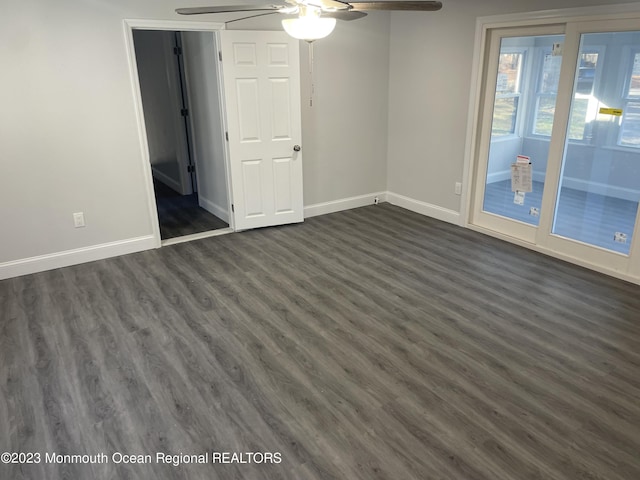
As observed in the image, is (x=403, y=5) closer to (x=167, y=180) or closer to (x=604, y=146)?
(x=604, y=146)

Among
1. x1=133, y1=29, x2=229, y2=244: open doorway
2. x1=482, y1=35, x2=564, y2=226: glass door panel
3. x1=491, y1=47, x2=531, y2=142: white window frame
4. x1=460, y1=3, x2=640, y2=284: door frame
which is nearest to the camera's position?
x1=460, y1=3, x2=640, y2=284: door frame

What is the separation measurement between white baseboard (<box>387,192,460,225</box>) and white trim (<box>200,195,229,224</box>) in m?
2.24

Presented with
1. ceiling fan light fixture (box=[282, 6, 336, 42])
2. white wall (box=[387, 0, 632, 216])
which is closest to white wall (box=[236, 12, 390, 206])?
white wall (box=[387, 0, 632, 216])

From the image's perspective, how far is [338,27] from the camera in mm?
5242

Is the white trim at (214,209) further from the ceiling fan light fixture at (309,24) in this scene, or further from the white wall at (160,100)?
the ceiling fan light fixture at (309,24)

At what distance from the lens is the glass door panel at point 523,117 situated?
14.1ft

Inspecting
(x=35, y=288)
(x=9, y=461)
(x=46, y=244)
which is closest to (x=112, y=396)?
(x=9, y=461)

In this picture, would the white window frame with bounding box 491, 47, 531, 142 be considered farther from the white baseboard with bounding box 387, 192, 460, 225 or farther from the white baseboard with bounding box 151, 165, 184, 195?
the white baseboard with bounding box 151, 165, 184, 195

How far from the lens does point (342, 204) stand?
598 centimetres

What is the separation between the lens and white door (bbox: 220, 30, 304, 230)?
468cm

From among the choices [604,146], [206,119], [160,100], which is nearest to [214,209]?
[206,119]

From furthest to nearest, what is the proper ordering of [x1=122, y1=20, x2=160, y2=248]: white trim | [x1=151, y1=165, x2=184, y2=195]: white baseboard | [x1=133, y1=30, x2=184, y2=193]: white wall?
1. [x1=151, y1=165, x2=184, y2=195]: white baseboard
2. [x1=133, y1=30, x2=184, y2=193]: white wall
3. [x1=122, y1=20, x2=160, y2=248]: white trim

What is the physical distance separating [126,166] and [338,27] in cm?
281

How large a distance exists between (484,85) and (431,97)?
0.71 metres
